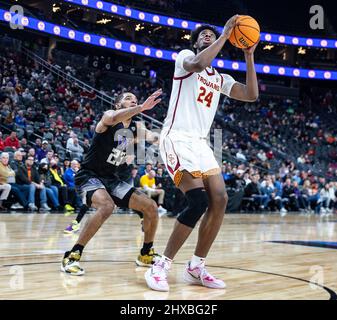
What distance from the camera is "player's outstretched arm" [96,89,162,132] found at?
431cm

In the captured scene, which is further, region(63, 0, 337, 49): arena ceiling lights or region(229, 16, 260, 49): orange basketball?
region(63, 0, 337, 49): arena ceiling lights

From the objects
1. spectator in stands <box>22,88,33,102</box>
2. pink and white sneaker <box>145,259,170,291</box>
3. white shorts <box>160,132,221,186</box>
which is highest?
spectator in stands <box>22,88,33,102</box>

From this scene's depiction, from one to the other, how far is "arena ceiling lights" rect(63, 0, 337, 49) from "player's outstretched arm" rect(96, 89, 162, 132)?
2300cm

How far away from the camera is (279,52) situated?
126 feet

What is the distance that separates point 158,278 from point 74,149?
36.4ft

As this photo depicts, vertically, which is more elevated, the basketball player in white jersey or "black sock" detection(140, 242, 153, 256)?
the basketball player in white jersey

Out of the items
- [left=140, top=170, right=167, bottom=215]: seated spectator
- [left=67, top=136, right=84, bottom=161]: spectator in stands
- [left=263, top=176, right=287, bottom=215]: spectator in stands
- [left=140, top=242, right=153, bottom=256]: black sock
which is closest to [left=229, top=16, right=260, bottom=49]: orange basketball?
[left=140, top=242, right=153, bottom=256]: black sock

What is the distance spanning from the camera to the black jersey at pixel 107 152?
16.0 feet

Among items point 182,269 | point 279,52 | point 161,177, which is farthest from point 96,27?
point 182,269

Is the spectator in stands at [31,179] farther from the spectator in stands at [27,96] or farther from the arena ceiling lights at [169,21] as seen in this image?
the arena ceiling lights at [169,21]

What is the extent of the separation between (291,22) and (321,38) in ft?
11.4

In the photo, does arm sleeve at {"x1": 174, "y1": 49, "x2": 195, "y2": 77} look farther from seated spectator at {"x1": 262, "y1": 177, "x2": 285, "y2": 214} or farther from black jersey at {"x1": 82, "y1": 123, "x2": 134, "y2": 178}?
seated spectator at {"x1": 262, "y1": 177, "x2": 285, "y2": 214}

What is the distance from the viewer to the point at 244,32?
163 inches

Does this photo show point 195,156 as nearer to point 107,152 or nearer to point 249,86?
point 249,86
